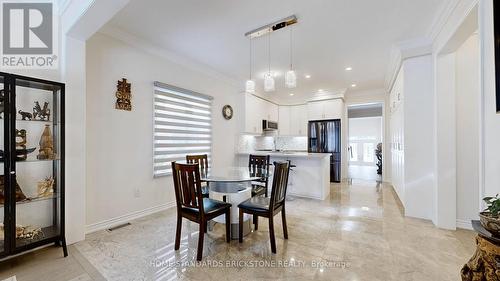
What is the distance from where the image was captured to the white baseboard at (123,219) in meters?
2.56

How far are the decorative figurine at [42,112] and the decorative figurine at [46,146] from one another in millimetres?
104

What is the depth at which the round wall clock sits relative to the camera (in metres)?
4.72

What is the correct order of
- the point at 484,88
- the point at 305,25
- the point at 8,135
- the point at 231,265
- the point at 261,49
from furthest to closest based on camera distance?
the point at 261,49
the point at 305,25
the point at 231,265
the point at 8,135
the point at 484,88

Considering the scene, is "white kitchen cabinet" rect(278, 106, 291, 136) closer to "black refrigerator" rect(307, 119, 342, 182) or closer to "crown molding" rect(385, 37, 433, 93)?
"black refrigerator" rect(307, 119, 342, 182)

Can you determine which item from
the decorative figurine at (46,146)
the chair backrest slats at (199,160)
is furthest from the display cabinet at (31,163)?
the chair backrest slats at (199,160)

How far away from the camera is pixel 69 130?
7.32ft

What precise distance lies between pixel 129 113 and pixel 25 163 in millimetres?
1213

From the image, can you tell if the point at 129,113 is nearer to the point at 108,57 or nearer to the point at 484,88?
the point at 108,57

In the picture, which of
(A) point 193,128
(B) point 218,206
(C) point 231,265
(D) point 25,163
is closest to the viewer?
(C) point 231,265

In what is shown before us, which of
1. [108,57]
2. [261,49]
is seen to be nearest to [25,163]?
[108,57]

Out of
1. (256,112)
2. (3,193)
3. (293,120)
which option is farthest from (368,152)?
(3,193)

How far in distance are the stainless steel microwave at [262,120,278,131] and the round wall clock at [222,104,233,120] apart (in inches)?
55.3

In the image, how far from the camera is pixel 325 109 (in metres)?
6.04

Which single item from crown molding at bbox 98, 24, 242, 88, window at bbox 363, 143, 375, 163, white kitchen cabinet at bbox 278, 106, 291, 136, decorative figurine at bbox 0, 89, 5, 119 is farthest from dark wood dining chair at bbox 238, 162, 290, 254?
window at bbox 363, 143, 375, 163
